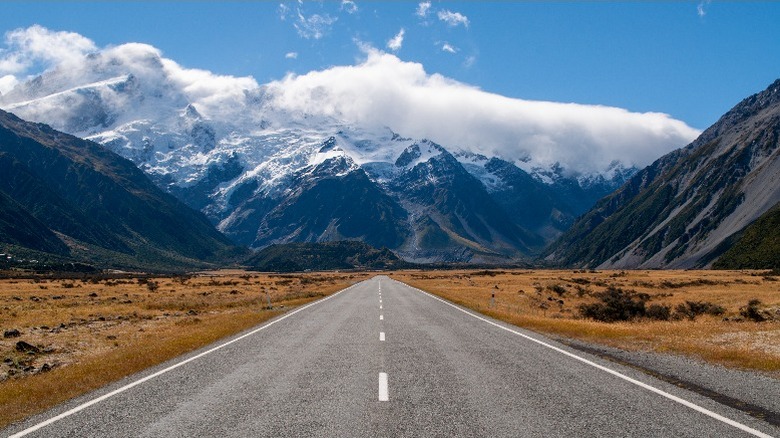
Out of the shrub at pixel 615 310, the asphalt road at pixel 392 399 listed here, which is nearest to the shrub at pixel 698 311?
the shrub at pixel 615 310

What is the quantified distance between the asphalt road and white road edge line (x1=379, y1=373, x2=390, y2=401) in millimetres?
41

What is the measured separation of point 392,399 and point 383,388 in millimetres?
1044

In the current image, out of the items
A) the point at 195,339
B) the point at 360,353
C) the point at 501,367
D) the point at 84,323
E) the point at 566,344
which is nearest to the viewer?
the point at 501,367

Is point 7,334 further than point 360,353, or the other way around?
point 7,334

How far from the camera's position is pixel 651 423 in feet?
32.6

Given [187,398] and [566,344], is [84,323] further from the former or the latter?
[566,344]

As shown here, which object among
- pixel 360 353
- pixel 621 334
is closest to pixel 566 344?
pixel 621 334

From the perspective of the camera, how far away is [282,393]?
485 inches

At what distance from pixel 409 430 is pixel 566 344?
12.9 metres

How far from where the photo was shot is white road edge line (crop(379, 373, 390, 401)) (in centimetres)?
→ 1180

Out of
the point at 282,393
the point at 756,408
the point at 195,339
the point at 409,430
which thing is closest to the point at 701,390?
the point at 756,408

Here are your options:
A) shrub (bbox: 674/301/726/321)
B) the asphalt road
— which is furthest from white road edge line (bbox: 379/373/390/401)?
shrub (bbox: 674/301/726/321)

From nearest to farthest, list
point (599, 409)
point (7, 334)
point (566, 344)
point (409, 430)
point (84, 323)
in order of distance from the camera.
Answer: point (409, 430)
point (599, 409)
point (566, 344)
point (7, 334)
point (84, 323)

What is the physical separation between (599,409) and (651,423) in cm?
107
